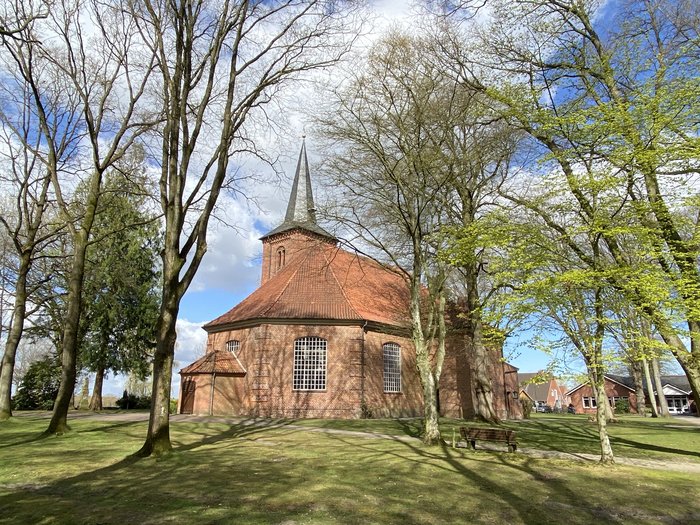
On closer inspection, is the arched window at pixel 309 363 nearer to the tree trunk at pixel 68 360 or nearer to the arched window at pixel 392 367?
the arched window at pixel 392 367

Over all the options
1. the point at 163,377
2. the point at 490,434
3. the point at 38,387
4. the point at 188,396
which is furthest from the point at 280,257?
the point at 490,434

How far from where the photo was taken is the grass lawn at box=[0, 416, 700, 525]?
629 cm

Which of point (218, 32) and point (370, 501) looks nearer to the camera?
point (370, 501)

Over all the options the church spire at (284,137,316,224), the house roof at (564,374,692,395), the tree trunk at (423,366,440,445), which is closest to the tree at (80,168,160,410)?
the church spire at (284,137,316,224)

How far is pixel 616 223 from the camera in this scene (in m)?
11.0

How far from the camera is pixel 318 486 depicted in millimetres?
7961

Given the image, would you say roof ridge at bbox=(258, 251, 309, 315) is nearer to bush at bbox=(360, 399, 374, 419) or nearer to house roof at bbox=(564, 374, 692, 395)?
bush at bbox=(360, 399, 374, 419)

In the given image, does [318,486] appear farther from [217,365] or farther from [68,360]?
[217,365]

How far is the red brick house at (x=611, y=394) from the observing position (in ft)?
189

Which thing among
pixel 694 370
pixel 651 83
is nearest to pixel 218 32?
pixel 651 83

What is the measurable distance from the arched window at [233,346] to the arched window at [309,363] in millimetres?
3720

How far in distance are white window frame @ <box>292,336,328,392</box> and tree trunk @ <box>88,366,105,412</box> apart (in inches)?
516

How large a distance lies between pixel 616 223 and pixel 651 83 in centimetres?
367

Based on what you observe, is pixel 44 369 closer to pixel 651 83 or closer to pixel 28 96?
pixel 28 96
